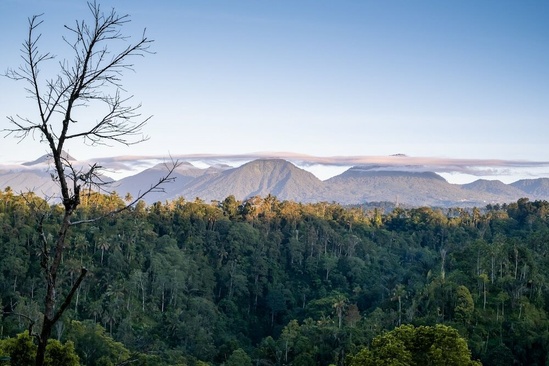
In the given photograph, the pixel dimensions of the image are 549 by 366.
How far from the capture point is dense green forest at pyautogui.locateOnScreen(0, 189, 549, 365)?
32.1 meters

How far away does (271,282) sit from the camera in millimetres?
55625

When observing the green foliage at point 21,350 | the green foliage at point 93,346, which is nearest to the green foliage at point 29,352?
the green foliage at point 21,350

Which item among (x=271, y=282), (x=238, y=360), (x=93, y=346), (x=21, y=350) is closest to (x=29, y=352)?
(x=21, y=350)

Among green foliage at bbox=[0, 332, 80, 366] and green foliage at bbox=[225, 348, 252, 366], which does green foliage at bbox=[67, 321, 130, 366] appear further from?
green foliage at bbox=[0, 332, 80, 366]

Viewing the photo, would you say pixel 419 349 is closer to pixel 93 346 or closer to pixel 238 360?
pixel 238 360

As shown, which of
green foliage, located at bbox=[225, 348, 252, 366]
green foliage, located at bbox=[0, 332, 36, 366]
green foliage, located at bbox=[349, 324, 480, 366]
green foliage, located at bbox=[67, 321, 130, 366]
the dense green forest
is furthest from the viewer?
the dense green forest

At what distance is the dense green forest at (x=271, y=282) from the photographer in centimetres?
3209

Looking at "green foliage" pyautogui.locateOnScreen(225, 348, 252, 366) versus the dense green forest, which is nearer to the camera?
"green foliage" pyautogui.locateOnScreen(225, 348, 252, 366)

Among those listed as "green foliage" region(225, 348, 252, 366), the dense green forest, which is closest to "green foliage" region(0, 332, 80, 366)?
the dense green forest

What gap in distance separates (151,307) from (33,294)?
30.0 ft

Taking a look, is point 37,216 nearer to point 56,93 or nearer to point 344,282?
point 56,93

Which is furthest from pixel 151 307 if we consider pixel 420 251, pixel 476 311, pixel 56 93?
pixel 56 93

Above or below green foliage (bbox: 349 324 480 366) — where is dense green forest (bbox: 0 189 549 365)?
below

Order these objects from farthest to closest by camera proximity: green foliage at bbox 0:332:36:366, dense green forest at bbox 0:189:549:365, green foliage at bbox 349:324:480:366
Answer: dense green forest at bbox 0:189:549:365, green foliage at bbox 0:332:36:366, green foliage at bbox 349:324:480:366
